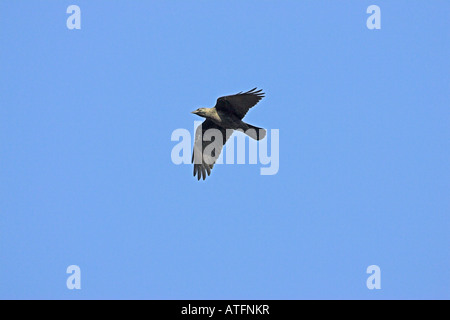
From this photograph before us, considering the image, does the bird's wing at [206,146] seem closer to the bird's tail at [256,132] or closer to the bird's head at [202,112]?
the bird's head at [202,112]

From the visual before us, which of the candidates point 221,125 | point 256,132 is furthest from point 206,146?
point 256,132

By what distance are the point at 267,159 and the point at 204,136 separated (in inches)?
65.2

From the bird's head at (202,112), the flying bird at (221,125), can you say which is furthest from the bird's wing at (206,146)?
the bird's head at (202,112)

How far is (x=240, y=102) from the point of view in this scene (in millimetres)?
14281

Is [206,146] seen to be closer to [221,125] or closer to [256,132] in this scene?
[221,125]

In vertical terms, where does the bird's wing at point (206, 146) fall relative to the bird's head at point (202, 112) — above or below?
below

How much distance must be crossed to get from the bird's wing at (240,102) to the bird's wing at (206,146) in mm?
886

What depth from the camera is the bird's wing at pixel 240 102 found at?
1405 cm

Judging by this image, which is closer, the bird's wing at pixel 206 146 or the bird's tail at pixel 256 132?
the bird's tail at pixel 256 132

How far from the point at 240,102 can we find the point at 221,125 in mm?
863

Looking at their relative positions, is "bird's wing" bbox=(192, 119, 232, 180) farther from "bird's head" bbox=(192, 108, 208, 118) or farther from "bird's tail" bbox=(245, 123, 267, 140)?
"bird's tail" bbox=(245, 123, 267, 140)
